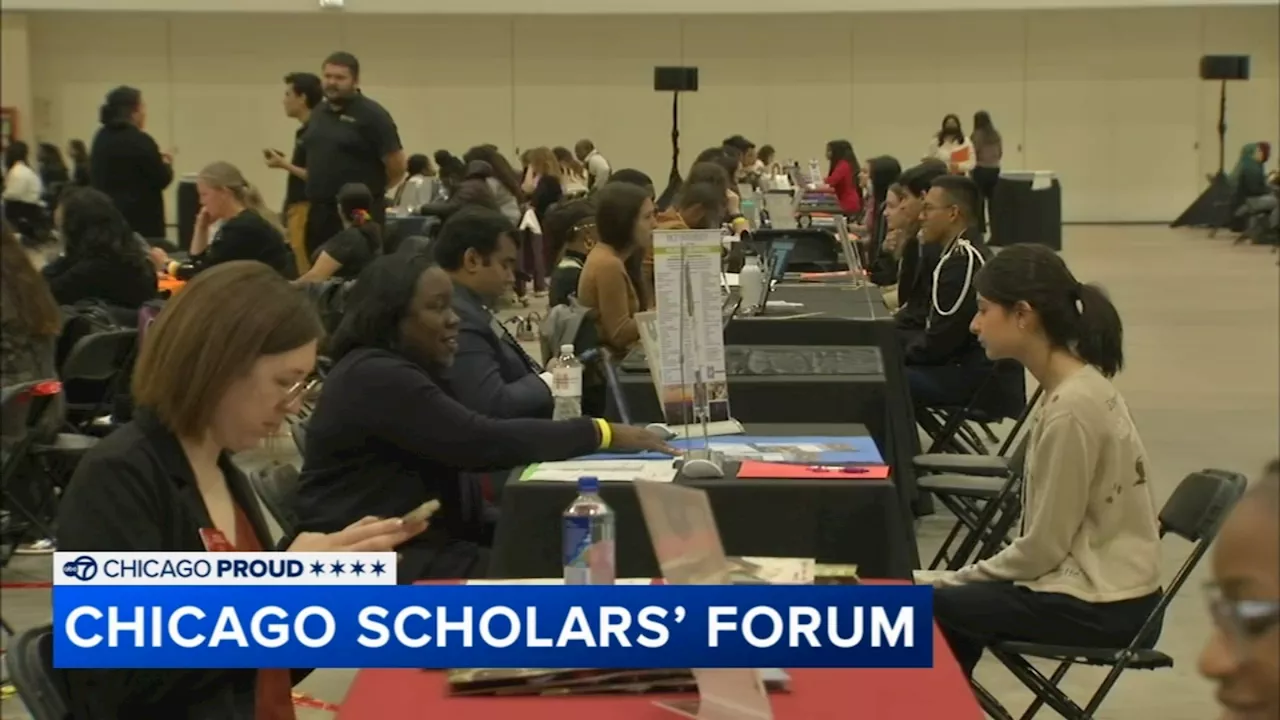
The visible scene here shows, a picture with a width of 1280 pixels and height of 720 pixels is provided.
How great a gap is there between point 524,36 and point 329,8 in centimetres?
268

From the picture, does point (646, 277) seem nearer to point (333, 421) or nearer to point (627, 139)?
point (333, 421)

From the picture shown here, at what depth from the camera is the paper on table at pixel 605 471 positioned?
295 centimetres

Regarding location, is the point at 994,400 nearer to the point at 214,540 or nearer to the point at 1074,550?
the point at 1074,550

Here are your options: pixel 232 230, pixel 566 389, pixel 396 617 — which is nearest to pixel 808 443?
pixel 566 389

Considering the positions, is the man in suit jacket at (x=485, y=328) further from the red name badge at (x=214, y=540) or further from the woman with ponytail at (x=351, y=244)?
the woman with ponytail at (x=351, y=244)

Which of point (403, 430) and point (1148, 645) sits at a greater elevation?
point (403, 430)

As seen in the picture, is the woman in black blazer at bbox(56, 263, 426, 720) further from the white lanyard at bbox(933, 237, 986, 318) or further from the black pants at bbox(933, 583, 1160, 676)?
the white lanyard at bbox(933, 237, 986, 318)

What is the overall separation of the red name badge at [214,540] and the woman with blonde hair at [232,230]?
3.83m

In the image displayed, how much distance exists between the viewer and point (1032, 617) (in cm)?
289

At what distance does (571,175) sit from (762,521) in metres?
11.9

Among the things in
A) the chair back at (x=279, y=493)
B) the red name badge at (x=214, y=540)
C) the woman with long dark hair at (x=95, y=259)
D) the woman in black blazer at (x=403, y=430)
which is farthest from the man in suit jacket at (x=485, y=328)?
the woman with long dark hair at (x=95, y=259)

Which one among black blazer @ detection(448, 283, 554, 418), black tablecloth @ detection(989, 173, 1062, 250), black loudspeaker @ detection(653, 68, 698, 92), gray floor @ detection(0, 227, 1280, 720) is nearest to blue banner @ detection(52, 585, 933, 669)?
gray floor @ detection(0, 227, 1280, 720)

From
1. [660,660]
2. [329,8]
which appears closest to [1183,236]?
[329,8]

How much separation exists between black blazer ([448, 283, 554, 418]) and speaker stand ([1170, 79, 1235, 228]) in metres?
16.2
